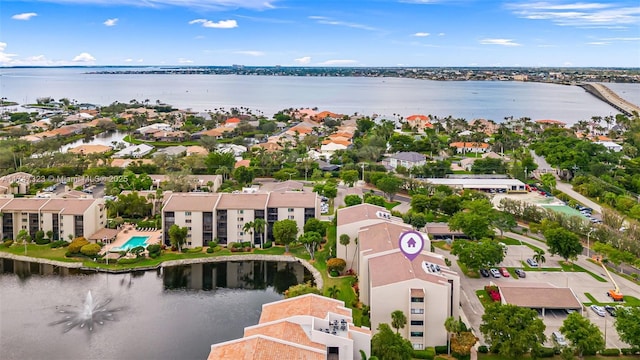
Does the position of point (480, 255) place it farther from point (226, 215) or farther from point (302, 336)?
point (226, 215)

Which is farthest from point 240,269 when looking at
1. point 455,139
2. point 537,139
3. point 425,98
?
point 425,98

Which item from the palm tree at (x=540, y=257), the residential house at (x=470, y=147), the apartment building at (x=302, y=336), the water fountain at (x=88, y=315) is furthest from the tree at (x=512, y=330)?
the residential house at (x=470, y=147)

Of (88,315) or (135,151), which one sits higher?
(135,151)

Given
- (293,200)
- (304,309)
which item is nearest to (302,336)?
(304,309)

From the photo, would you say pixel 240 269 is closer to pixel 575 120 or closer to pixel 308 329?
pixel 308 329

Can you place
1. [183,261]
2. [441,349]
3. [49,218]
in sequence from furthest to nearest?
[49,218] < [183,261] < [441,349]

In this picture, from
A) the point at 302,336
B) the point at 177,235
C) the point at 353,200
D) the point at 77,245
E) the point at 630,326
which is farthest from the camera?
the point at 353,200

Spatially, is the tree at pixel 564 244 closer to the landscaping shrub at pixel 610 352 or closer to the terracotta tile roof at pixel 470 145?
the landscaping shrub at pixel 610 352

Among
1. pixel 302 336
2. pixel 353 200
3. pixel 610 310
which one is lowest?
pixel 610 310
